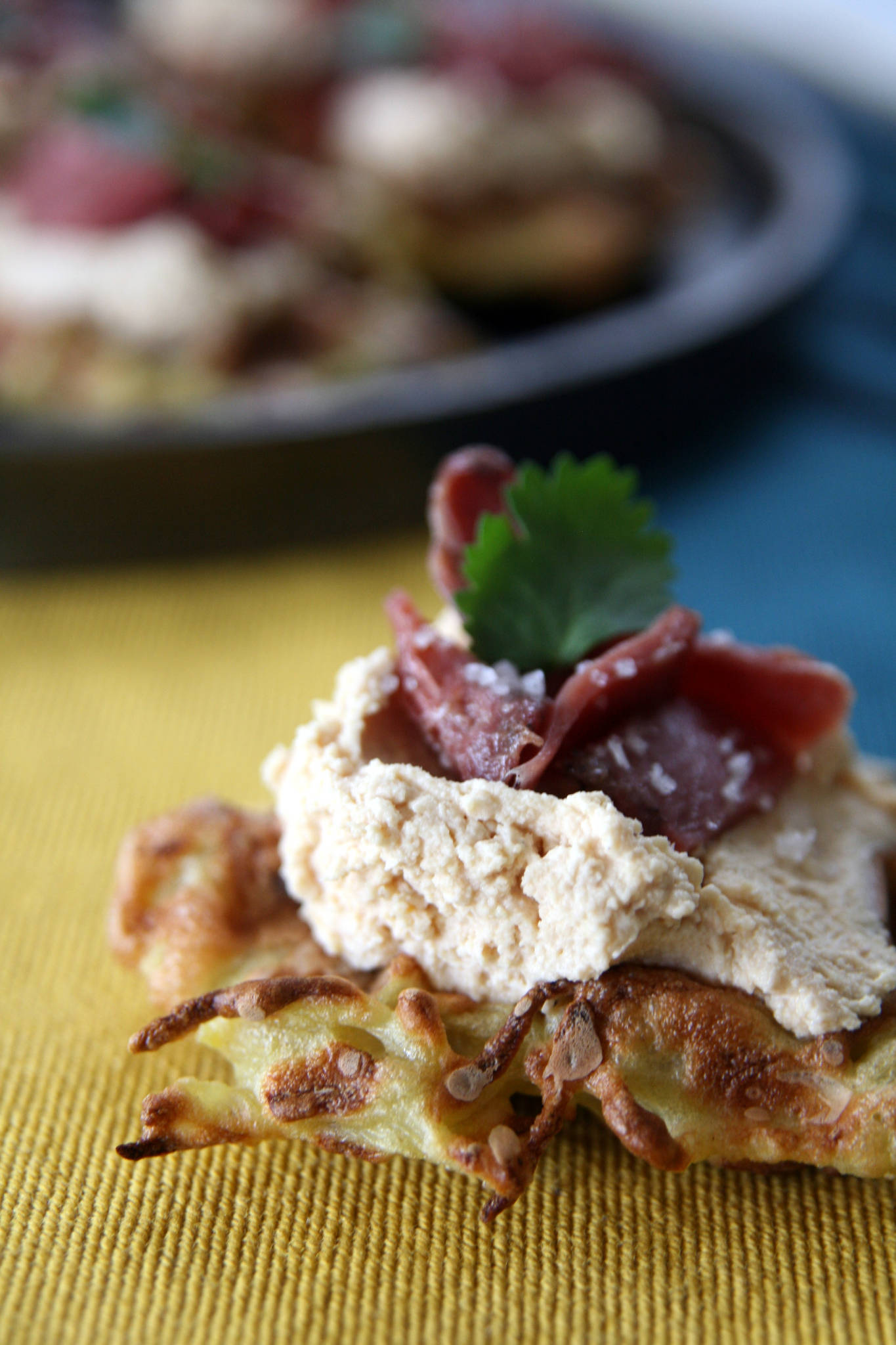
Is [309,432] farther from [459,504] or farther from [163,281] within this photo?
[459,504]

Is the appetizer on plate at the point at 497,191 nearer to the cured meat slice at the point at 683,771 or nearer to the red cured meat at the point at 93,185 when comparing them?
the red cured meat at the point at 93,185

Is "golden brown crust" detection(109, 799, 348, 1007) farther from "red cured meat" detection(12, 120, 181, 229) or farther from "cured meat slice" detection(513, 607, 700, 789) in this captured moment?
"red cured meat" detection(12, 120, 181, 229)

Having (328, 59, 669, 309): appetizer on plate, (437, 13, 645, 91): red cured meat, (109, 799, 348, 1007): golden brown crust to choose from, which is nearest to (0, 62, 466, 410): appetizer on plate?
(328, 59, 669, 309): appetizer on plate

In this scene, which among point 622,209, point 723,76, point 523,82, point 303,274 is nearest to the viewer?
point 303,274

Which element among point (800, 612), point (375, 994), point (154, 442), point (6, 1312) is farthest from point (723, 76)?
point (6, 1312)

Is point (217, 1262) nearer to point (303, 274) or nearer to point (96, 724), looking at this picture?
point (96, 724)

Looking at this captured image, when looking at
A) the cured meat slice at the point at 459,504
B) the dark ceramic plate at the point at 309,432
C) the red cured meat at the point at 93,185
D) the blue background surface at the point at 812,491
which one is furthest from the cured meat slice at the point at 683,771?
the red cured meat at the point at 93,185

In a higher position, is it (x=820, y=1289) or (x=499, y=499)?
(x=499, y=499)
